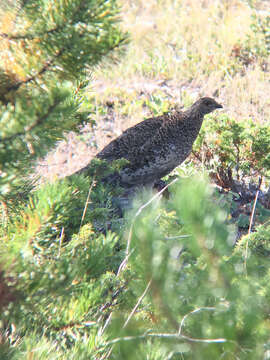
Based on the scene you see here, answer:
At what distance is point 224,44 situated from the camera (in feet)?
25.8

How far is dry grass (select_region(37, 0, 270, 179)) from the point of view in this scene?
21.3 ft

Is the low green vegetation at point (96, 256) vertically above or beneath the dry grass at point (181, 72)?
above

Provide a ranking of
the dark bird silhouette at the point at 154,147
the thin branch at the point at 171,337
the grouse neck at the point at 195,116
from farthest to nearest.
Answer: the grouse neck at the point at 195,116 → the dark bird silhouette at the point at 154,147 → the thin branch at the point at 171,337

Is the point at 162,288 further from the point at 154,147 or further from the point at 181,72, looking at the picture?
the point at 181,72

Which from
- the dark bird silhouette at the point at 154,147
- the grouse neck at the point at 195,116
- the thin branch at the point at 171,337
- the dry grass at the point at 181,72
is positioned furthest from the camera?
the dry grass at the point at 181,72

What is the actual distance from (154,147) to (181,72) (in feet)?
10.6

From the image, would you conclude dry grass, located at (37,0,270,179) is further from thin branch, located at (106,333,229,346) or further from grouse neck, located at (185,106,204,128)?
thin branch, located at (106,333,229,346)

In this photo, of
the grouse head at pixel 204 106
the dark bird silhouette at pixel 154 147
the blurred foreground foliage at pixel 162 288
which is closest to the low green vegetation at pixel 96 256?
the blurred foreground foliage at pixel 162 288

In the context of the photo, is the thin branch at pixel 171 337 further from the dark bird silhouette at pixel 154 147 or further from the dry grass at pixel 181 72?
the dry grass at pixel 181 72

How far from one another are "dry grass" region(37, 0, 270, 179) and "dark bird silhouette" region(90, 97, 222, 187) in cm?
102

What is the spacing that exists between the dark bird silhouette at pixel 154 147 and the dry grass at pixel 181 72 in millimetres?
1016

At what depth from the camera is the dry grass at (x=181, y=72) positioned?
6484 mm

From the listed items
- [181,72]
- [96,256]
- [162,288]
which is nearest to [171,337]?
[162,288]

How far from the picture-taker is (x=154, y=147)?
186 inches
